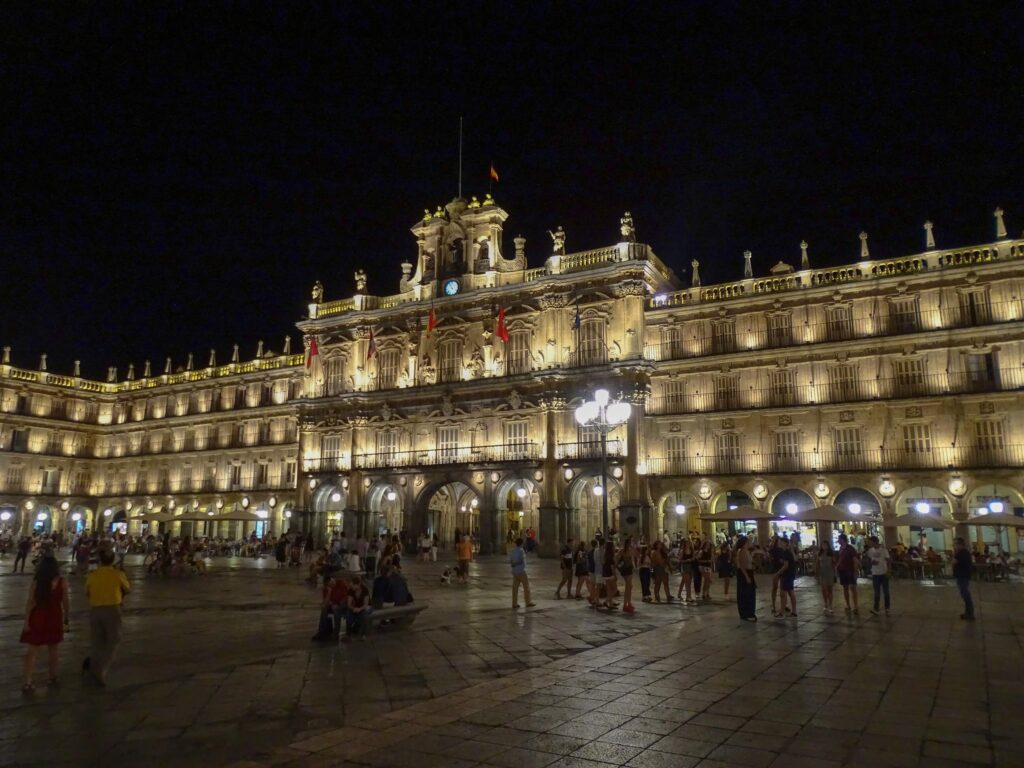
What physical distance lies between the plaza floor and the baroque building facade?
15.9m

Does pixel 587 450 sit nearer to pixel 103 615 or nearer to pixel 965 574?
pixel 965 574

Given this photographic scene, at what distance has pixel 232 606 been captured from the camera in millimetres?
17562

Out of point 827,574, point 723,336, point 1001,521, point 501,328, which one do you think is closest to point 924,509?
point 1001,521

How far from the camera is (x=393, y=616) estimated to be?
13.5 meters

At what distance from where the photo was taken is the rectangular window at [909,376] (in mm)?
33906

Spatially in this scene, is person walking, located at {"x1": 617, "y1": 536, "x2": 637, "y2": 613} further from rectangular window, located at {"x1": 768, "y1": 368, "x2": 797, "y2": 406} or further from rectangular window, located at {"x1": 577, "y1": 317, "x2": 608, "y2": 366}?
rectangular window, located at {"x1": 577, "y1": 317, "x2": 608, "y2": 366}

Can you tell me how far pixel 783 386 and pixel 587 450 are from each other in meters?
10.2

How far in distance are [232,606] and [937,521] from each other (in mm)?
23703

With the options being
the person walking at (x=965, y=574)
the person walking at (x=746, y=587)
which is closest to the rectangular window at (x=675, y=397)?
the person walking at (x=965, y=574)

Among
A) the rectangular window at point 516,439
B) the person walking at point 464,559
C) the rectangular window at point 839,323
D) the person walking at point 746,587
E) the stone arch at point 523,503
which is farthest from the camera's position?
the rectangular window at point 516,439

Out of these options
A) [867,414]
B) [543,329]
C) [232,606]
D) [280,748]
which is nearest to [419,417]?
[543,329]

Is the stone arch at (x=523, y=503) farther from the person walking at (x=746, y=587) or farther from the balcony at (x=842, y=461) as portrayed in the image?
the person walking at (x=746, y=587)

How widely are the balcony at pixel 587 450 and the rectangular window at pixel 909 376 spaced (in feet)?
42.6

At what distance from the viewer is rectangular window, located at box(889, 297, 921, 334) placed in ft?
113
